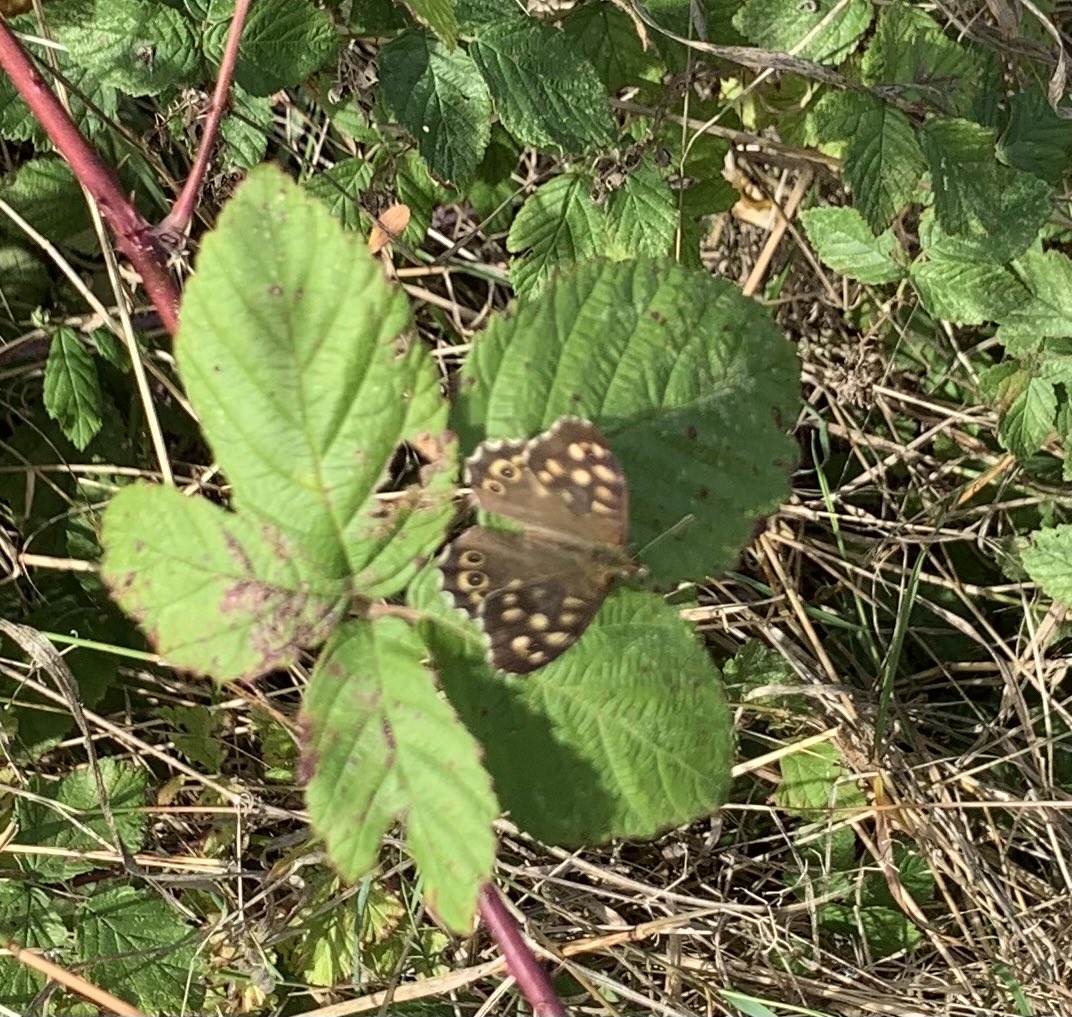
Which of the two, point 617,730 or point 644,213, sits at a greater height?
point 644,213

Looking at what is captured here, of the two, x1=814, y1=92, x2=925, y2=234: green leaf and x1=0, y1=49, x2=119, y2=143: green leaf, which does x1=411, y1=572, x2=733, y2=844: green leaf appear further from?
x1=0, y1=49, x2=119, y2=143: green leaf

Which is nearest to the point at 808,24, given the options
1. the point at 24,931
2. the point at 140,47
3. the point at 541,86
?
the point at 541,86

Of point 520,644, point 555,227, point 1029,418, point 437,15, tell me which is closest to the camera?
point 520,644

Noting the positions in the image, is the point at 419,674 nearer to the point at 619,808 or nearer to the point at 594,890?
the point at 619,808

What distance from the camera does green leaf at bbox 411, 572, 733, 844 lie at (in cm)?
144

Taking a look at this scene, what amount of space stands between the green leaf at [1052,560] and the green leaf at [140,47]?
187cm

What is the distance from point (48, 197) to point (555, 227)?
3.36 feet

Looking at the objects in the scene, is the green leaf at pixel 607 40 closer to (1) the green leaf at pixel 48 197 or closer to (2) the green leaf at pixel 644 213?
(2) the green leaf at pixel 644 213

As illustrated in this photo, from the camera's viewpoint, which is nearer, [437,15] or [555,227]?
[437,15]

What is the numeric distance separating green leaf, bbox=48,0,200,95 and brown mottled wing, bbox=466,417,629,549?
3.29 ft

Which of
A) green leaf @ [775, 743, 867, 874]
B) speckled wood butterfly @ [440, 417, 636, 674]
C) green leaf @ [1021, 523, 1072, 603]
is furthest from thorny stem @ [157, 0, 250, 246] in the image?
green leaf @ [1021, 523, 1072, 603]

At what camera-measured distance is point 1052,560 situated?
92.8 inches

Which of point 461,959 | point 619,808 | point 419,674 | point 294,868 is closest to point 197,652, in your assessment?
point 419,674

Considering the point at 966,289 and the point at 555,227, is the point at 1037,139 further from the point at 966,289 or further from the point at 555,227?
the point at 555,227
